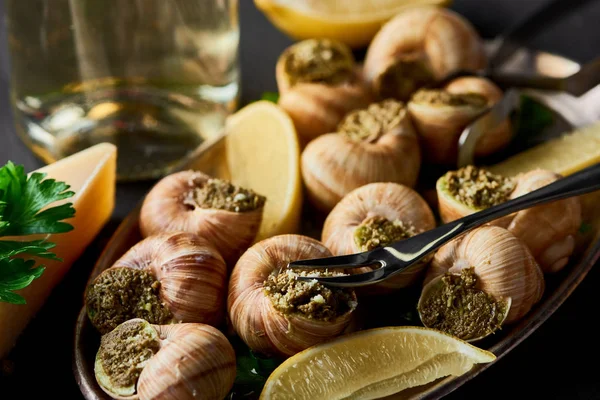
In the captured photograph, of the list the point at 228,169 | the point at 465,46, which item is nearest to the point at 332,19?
the point at 465,46

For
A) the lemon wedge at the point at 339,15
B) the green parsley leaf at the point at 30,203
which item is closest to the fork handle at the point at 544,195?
the green parsley leaf at the point at 30,203

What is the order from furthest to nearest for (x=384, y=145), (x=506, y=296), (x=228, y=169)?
(x=228, y=169) → (x=384, y=145) → (x=506, y=296)

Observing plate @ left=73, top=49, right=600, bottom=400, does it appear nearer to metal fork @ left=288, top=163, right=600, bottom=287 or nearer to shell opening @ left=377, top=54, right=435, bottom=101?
metal fork @ left=288, top=163, right=600, bottom=287

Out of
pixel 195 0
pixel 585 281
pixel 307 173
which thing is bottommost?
pixel 585 281

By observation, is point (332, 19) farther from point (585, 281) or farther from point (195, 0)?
point (585, 281)

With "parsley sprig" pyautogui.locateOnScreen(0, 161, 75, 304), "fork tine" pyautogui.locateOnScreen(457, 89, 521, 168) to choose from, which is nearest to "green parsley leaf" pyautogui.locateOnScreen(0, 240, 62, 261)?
"parsley sprig" pyautogui.locateOnScreen(0, 161, 75, 304)

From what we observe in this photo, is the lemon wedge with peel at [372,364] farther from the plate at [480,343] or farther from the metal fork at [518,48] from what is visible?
the metal fork at [518,48]
